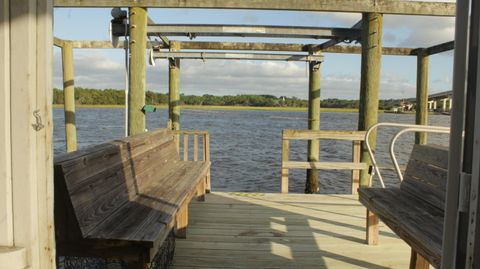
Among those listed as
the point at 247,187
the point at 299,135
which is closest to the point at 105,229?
the point at 299,135

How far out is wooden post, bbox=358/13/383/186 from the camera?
5496 millimetres

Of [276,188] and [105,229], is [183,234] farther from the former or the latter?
[276,188]

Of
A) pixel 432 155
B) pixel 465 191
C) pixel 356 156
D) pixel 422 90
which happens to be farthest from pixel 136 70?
pixel 422 90

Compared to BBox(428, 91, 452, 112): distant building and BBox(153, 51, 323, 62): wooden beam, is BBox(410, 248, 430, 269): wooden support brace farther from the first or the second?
BBox(153, 51, 323, 62): wooden beam

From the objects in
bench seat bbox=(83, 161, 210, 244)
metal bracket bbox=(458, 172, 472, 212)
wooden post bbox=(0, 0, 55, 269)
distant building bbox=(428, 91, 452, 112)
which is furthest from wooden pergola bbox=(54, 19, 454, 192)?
metal bracket bbox=(458, 172, 472, 212)

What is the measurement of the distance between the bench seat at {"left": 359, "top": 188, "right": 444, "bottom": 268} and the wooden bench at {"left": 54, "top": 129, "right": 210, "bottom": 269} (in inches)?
55.6

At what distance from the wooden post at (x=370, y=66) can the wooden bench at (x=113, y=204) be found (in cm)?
286

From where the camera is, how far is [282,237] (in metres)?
4.13

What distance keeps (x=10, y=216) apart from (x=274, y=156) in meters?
20.5

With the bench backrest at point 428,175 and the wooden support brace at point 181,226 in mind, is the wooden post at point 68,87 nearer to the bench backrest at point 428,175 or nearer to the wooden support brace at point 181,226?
the wooden support brace at point 181,226

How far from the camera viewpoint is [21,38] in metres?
1.54

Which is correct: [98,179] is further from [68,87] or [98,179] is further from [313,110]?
[313,110]

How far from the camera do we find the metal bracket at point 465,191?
1.28 metres

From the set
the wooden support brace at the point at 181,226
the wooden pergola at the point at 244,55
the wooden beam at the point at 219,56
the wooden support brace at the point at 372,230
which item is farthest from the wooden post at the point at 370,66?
the wooden support brace at the point at 181,226
